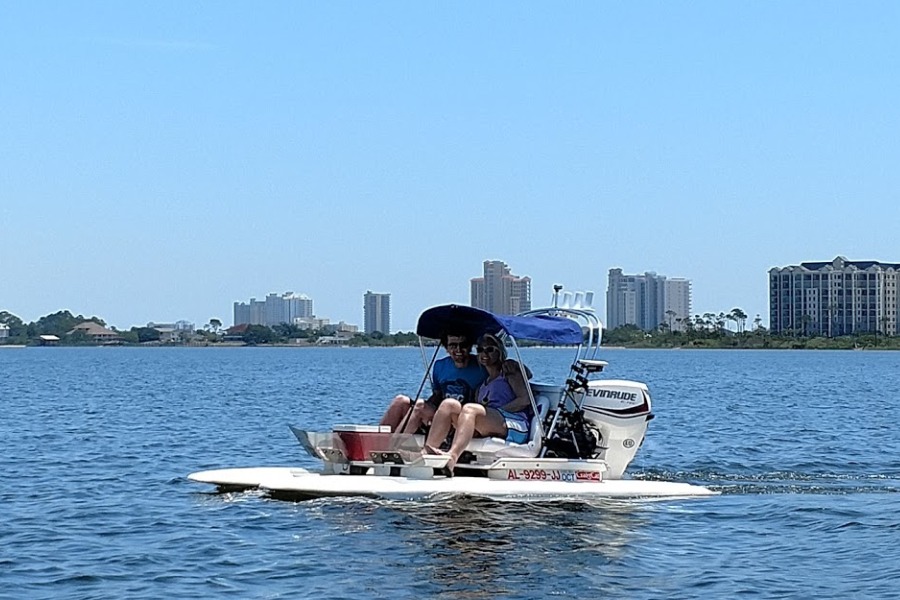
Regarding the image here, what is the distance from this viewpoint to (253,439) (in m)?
30.6

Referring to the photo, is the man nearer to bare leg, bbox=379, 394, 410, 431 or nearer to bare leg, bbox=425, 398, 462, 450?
bare leg, bbox=379, 394, 410, 431

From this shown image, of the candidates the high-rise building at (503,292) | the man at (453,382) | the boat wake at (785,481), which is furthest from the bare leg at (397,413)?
the high-rise building at (503,292)

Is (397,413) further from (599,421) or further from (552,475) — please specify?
Result: (599,421)

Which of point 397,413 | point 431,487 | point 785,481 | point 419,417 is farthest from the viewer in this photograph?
point 785,481

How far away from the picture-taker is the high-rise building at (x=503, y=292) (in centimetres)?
3450

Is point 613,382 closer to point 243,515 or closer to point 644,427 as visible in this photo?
point 644,427

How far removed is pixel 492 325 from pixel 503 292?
17.3m

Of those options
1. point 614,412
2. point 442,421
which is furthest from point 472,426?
point 614,412

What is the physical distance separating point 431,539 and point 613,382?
461 cm

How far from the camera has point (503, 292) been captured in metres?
36.8

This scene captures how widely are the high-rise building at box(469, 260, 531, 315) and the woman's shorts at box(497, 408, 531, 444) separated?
499 inches

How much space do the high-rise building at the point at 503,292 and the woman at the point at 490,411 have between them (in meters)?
12.4

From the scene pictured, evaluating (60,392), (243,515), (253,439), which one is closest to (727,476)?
(243,515)

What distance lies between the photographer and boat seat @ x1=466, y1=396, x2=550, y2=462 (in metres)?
18.8
